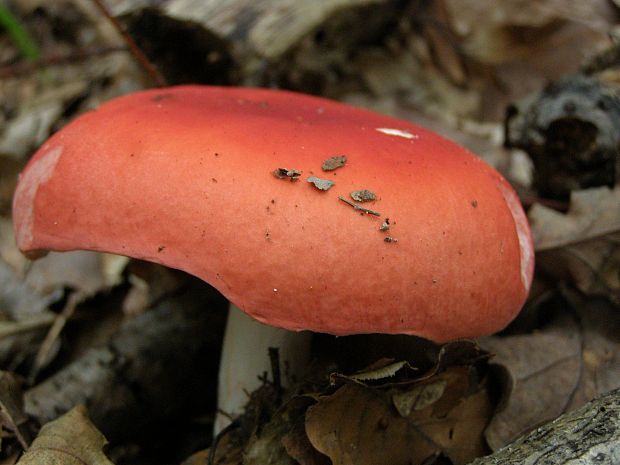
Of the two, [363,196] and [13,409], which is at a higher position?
[363,196]

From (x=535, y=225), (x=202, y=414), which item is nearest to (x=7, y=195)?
(x=202, y=414)

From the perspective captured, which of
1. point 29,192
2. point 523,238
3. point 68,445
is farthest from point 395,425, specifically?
point 29,192

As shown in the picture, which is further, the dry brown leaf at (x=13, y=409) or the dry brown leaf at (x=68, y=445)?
the dry brown leaf at (x=13, y=409)

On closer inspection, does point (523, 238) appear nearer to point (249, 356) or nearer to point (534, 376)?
point (534, 376)

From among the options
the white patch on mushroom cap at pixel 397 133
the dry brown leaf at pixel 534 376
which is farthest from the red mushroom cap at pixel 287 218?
the dry brown leaf at pixel 534 376

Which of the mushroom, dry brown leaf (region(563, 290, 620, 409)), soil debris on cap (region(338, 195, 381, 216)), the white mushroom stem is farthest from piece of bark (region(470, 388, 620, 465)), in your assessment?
the white mushroom stem

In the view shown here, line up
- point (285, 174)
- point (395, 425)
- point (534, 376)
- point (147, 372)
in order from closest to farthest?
point (285, 174)
point (395, 425)
point (534, 376)
point (147, 372)

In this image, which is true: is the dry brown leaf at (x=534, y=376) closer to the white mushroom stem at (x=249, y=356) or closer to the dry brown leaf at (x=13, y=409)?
the white mushroom stem at (x=249, y=356)
